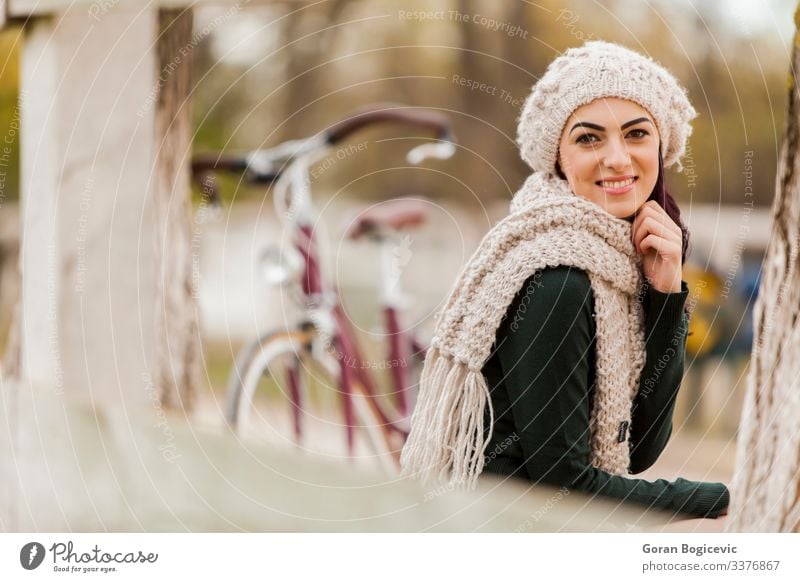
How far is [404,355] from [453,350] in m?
1.22

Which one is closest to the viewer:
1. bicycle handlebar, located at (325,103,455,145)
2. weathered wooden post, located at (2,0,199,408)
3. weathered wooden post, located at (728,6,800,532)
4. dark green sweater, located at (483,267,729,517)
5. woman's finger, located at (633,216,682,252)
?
dark green sweater, located at (483,267,729,517)

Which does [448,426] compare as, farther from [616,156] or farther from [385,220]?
[385,220]

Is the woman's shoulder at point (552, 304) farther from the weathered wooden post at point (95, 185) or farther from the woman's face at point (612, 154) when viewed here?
the weathered wooden post at point (95, 185)

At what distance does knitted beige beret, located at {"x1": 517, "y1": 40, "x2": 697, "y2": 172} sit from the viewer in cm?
113

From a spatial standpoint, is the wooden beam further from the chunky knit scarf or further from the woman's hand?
the woman's hand

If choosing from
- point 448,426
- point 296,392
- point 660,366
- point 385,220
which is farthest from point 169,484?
point 660,366

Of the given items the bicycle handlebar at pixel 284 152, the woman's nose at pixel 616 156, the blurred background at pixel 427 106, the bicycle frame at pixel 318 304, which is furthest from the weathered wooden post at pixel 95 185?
the woman's nose at pixel 616 156

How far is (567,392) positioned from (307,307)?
1.21 m

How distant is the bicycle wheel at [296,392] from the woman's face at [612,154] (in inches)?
42.7

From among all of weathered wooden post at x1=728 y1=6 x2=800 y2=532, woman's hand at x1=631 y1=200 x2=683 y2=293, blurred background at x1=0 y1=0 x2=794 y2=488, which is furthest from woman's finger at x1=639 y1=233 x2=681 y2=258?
blurred background at x1=0 y1=0 x2=794 y2=488

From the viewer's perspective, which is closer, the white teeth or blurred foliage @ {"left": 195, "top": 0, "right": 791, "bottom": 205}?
the white teeth
